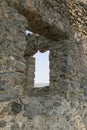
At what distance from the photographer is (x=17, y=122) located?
3.36 m

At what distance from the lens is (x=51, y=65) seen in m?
4.66

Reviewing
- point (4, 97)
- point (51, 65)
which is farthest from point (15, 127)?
point (51, 65)

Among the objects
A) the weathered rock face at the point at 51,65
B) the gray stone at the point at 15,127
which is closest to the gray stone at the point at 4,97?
the weathered rock face at the point at 51,65

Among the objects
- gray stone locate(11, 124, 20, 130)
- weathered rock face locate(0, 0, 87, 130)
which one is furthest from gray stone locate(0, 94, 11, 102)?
gray stone locate(11, 124, 20, 130)

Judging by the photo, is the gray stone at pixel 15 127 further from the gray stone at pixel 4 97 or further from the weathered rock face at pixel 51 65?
the gray stone at pixel 4 97

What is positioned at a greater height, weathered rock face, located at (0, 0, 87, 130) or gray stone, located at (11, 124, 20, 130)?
weathered rock face, located at (0, 0, 87, 130)

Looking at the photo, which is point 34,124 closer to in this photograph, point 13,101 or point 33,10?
point 13,101

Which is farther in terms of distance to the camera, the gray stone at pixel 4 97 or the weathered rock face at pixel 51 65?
the weathered rock face at pixel 51 65

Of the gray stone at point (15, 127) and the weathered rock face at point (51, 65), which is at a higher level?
the weathered rock face at point (51, 65)

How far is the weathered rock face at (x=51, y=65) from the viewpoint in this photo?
3.33 m

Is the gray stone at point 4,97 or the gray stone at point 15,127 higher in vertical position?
the gray stone at point 4,97

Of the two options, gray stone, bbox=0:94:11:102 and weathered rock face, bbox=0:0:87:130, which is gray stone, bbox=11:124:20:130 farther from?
gray stone, bbox=0:94:11:102

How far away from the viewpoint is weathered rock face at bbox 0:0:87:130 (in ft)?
10.9

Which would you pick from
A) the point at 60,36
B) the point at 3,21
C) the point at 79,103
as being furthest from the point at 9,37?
the point at 79,103
